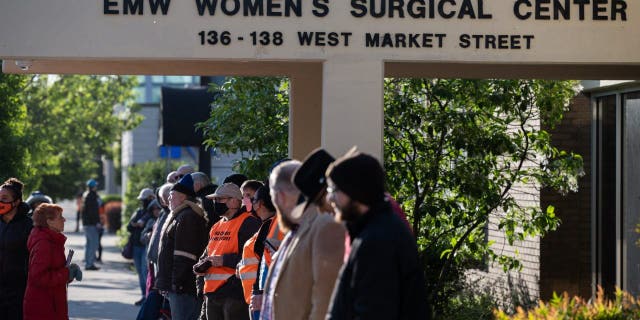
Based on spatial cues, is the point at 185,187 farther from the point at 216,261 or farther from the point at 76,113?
the point at 76,113

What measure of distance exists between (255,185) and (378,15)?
1.77 m

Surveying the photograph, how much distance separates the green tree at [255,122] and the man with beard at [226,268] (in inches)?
142

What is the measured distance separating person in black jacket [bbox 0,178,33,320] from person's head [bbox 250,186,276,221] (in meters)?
2.99

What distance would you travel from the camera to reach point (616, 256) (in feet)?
44.1

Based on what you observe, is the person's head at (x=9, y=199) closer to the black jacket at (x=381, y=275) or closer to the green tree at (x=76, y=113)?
the black jacket at (x=381, y=275)

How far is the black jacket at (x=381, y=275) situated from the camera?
5570 mm

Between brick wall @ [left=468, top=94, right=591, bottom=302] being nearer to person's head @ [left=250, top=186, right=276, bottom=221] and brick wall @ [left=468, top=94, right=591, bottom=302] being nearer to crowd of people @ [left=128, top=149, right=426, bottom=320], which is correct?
crowd of people @ [left=128, top=149, right=426, bottom=320]

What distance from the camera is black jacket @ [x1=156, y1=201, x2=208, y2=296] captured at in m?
11.6

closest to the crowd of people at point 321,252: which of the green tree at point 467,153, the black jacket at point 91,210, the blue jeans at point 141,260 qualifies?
the green tree at point 467,153

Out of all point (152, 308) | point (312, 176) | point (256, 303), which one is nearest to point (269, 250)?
point (256, 303)

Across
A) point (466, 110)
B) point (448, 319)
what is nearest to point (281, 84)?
point (466, 110)

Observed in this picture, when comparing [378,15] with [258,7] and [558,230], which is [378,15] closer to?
[258,7]

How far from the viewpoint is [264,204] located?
950 cm

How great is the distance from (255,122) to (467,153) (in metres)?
2.72
